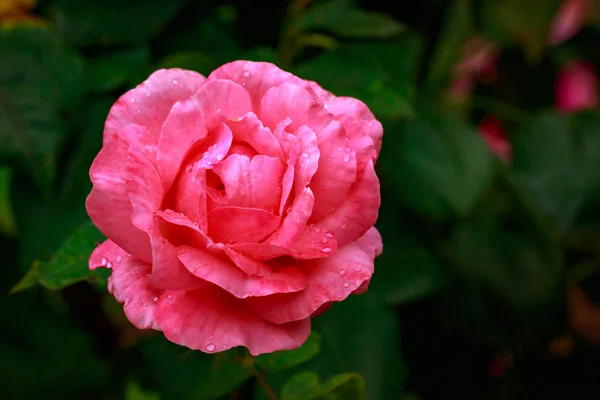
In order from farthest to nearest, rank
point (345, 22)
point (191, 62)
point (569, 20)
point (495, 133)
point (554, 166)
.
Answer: point (569, 20)
point (495, 133)
point (554, 166)
point (345, 22)
point (191, 62)

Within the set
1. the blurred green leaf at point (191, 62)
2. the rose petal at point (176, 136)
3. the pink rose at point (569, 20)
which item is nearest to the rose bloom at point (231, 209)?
the rose petal at point (176, 136)

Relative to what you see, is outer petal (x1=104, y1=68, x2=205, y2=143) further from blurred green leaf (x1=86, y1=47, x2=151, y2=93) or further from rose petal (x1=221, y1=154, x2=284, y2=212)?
blurred green leaf (x1=86, y1=47, x2=151, y2=93)

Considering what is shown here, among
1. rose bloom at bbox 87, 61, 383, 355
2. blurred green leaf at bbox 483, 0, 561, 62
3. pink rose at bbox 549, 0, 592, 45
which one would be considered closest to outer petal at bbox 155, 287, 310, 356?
rose bloom at bbox 87, 61, 383, 355

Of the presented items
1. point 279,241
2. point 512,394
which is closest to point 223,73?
point 279,241

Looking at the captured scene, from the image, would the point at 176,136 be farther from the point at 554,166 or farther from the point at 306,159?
the point at 554,166

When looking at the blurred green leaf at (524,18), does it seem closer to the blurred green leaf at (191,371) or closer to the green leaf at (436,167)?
the green leaf at (436,167)

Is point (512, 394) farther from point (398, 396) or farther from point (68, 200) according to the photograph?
point (68, 200)

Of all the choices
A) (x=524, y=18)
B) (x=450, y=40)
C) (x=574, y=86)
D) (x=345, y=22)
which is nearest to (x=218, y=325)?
(x=345, y=22)
